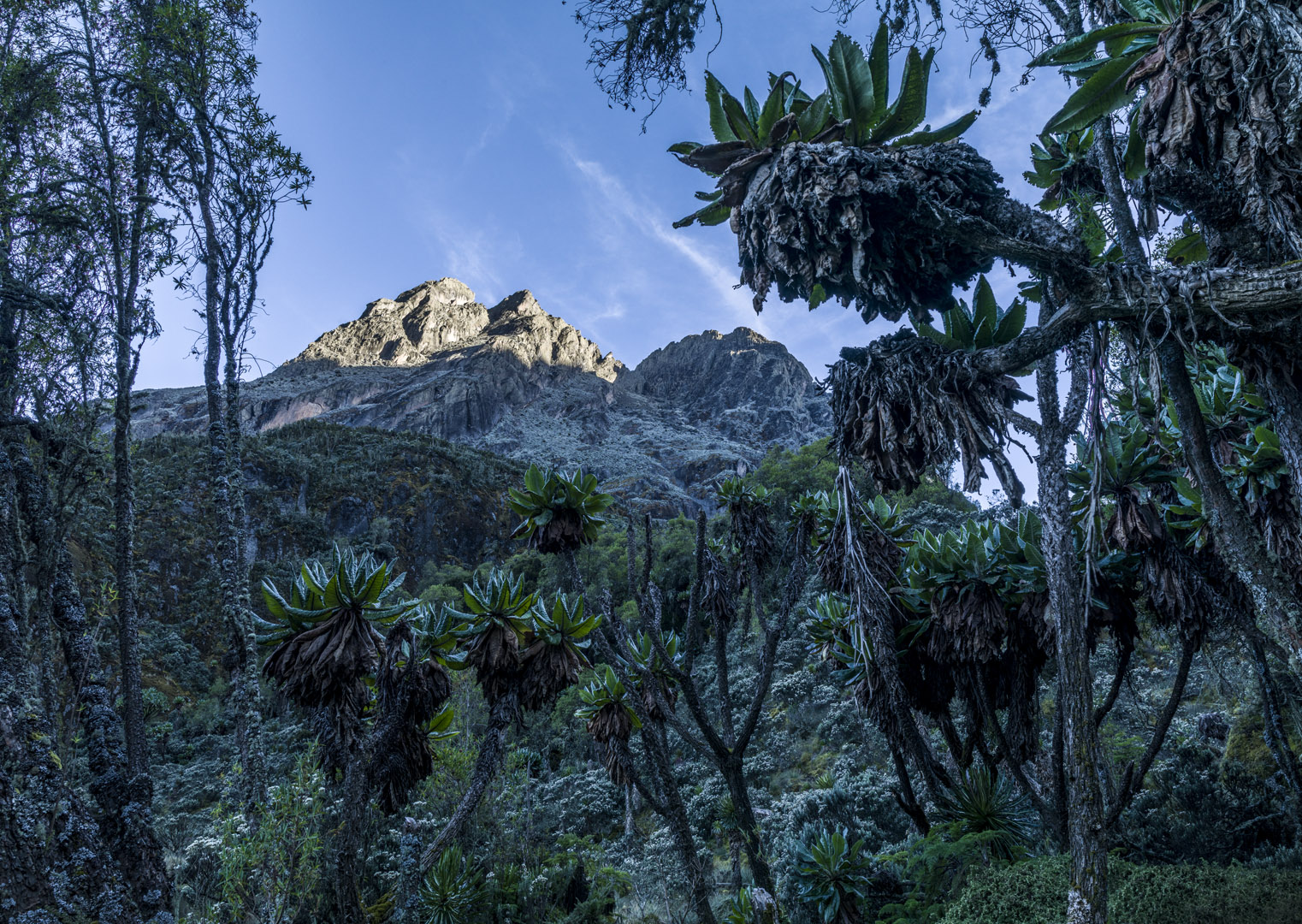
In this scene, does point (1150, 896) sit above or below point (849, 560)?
below

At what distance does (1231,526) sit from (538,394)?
94647 mm

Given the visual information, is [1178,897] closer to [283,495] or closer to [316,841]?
[316,841]

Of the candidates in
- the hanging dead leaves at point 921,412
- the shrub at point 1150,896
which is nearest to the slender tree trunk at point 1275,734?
the shrub at point 1150,896

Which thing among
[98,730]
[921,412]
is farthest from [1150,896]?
[98,730]

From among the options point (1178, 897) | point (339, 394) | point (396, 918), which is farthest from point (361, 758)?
point (339, 394)

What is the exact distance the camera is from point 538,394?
313 feet

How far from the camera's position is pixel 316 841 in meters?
7.95

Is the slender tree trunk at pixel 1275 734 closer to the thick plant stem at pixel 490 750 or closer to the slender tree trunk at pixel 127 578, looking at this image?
the thick plant stem at pixel 490 750

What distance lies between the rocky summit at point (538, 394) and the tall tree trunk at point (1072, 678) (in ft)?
164

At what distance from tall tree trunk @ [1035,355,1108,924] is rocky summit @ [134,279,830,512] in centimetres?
5002

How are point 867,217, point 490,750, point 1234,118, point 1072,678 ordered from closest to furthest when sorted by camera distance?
1. point 1234,118
2. point 867,217
3. point 1072,678
4. point 490,750

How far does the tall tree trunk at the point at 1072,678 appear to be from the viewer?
3186 mm

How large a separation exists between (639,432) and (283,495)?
5042 centimetres

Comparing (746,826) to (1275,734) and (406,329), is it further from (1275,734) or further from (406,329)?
(406,329)
